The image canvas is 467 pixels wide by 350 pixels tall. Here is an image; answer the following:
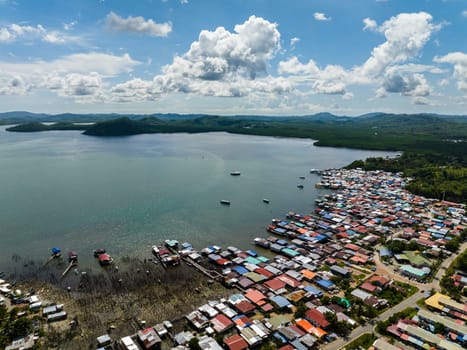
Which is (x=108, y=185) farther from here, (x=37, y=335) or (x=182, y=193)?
(x=37, y=335)

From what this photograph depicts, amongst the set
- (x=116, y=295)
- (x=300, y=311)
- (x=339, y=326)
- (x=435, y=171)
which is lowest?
(x=116, y=295)

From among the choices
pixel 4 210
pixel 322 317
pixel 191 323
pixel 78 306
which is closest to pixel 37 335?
pixel 78 306

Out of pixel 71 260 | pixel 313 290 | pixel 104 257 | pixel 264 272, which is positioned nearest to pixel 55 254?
pixel 71 260

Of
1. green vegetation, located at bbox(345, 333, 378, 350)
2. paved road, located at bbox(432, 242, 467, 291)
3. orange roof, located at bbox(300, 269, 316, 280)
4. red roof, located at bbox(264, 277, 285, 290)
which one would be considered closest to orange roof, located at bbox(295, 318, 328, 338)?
green vegetation, located at bbox(345, 333, 378, 350)

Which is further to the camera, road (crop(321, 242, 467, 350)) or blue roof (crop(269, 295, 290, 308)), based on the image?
blue roof (crop(269, 295, 290, 308))

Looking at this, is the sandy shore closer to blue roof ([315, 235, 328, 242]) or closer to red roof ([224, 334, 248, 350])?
red roof ([224, 334, 248, 350])

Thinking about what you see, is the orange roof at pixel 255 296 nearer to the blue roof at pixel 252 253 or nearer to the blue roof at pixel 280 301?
the blue roof at pixel 280 301

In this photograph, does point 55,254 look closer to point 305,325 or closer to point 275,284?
point 275,284
